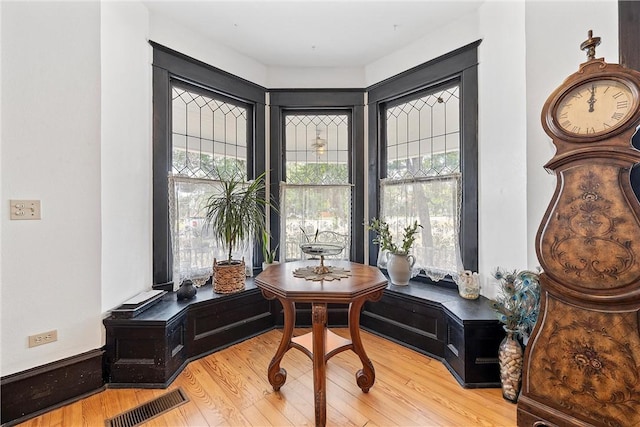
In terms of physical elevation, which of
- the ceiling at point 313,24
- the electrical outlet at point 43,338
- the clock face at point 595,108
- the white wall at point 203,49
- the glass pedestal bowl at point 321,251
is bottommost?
the electrical outlet at point 43,338

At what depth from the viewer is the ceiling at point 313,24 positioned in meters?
2.28

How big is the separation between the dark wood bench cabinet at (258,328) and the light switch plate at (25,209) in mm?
822

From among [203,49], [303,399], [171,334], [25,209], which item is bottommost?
[303,399]

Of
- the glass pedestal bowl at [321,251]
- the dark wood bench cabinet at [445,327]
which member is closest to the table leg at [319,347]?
the glass pedestal bowl at [321,251]

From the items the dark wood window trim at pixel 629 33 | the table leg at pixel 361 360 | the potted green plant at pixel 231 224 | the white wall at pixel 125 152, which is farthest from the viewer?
the potted green plant at pixel 231 224

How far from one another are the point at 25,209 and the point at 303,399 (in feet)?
6.87

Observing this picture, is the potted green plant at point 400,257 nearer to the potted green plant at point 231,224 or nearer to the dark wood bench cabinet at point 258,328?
the dark wood bench cabinet at point 258,328

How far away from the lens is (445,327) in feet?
7.13

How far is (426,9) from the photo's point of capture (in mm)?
2326

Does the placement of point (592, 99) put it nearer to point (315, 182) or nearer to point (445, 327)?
point (445, 327)

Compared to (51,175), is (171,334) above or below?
below

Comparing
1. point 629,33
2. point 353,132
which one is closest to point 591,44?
point 629,33

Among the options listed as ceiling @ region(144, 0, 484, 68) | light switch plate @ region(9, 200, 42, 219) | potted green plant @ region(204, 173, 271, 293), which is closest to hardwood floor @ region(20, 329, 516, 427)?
potted green plant @ region(204, 173, 271, 293)

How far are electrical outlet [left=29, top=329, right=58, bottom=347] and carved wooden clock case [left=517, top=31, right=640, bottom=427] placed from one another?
2.86 metres
